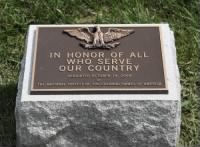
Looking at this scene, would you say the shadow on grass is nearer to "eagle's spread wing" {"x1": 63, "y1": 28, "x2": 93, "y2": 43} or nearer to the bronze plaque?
the bronze plaque

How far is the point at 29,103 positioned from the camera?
3.59m

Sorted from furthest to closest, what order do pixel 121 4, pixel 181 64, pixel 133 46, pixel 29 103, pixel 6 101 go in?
pixel 121 4, pixel 181 64, pixel 6 101, pixel 133 46, pixel 29 103

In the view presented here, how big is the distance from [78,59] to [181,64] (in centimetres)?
127

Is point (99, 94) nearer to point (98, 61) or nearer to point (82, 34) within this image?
point (98, 61)

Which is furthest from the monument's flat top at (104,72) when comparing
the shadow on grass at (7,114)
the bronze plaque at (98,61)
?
the shadow on grass at (7,114)

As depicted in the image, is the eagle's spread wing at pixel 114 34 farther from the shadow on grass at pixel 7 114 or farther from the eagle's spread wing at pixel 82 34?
the shadow on grass at pixel 7 114

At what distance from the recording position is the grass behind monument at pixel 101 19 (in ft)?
15.1

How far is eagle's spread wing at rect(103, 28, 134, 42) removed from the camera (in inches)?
154

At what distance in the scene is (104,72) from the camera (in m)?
3.69

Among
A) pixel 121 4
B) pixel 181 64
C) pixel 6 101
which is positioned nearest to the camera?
pixel 6 101

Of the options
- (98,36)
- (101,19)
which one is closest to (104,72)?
(98,36)

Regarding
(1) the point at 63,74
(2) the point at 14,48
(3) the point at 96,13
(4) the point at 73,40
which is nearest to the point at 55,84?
(1) the point at 63,74

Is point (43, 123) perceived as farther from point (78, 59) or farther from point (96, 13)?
point (96, 13)

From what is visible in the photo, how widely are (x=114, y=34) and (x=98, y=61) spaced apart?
303 millimetres
